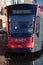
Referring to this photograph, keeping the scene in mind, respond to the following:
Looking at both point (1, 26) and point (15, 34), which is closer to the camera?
point (15, 34)

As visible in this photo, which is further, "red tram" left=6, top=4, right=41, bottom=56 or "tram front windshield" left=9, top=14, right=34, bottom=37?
"tram front windshield" left=9, top=14, right=34, bottom=37

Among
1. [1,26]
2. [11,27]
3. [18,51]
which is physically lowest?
[1,26]

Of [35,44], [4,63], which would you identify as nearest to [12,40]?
[35,44]

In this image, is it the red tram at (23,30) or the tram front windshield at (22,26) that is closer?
the red tram at (23,30)

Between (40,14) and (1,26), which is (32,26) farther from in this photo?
(1,26)

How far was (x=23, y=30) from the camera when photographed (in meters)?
16.1

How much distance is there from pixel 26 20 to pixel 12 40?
1.48m

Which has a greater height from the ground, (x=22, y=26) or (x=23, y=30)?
(x=22, y=26)

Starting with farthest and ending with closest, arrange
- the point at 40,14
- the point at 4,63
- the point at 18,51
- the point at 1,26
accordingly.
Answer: the point at 1,26 → the point at 40,14 → the point at 18,51 → the point at 4,63

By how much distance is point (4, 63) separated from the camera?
1258 centimetres

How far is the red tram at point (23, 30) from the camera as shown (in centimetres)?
1588

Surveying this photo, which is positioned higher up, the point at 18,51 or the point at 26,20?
the point at 26,20

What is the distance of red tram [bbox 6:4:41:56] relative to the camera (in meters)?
15.9

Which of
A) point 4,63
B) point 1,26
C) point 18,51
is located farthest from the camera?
point 1,26
